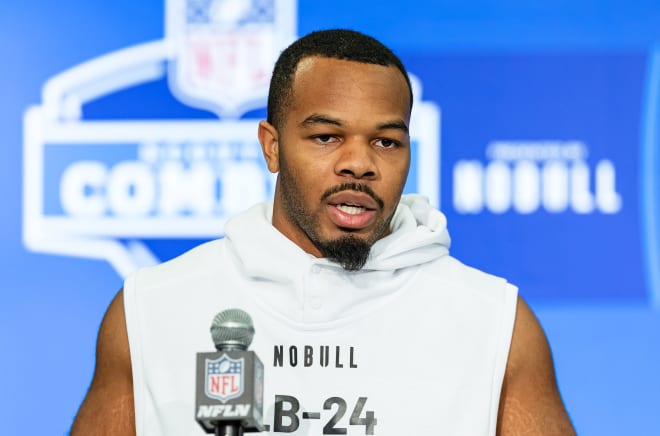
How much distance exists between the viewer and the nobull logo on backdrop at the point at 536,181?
337 centimetres

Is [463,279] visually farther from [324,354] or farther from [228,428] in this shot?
[228,428]

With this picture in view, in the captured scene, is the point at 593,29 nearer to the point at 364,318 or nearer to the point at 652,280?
the point at 652,280

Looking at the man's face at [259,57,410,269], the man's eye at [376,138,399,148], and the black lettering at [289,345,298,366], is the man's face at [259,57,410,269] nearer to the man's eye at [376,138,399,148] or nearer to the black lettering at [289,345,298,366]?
the man's eye at [376,138,399,148]

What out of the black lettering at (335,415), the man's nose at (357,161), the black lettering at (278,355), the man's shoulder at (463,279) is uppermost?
the man's nose at (357,161)

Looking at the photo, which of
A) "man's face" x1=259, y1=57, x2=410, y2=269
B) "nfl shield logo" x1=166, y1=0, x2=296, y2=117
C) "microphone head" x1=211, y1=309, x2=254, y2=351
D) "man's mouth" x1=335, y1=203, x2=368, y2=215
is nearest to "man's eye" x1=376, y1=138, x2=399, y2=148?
"man's face" x1=259, y1=57, x2=410, y2=269

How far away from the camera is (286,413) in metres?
2.16

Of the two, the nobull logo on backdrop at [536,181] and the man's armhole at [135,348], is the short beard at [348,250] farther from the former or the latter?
the nobull logo on backdrop at [536,181]

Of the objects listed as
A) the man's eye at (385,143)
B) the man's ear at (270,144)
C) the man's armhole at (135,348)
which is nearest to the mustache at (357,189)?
the man's eye at (385,143)

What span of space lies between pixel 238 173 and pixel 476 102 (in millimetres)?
709

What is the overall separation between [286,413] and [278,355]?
113 millimetres

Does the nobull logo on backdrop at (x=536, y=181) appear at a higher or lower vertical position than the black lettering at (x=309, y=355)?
higher

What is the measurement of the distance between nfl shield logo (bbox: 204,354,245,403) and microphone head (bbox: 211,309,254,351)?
2 cm

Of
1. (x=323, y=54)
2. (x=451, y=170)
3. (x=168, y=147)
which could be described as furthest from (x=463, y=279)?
(x=168, y=147)

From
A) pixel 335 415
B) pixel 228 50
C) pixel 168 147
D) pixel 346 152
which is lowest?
pixel 335 415
